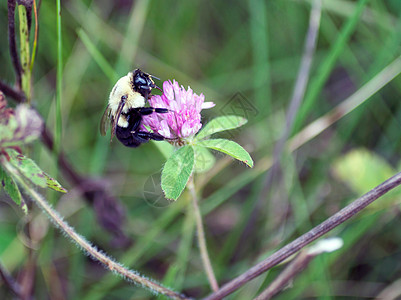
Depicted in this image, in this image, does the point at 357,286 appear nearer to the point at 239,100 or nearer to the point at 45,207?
the point at 239,100

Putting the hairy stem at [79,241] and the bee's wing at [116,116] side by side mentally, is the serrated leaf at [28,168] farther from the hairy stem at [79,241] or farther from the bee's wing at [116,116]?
the bee's wing at [116,116]

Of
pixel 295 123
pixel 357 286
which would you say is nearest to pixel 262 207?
pixel 295 123

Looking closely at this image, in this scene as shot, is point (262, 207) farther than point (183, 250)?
Yes

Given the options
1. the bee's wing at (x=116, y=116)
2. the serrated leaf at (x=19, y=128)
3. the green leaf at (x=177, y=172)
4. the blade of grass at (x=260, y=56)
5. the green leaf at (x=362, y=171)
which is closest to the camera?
the serrated leaf at (x=19, y=128)

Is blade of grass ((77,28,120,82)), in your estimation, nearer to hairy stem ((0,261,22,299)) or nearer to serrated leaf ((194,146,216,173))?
serrated leaf ((194,146,216,173))

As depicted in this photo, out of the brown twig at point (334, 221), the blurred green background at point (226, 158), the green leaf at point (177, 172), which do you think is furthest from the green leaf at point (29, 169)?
the blurred green background at point (226, 158)

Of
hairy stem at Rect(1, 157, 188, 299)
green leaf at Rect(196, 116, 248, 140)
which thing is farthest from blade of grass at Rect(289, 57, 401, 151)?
hairy stem at Rect(1, 157, 188, 299)
